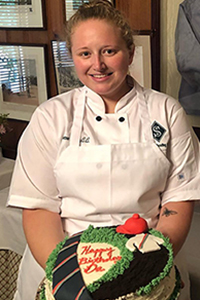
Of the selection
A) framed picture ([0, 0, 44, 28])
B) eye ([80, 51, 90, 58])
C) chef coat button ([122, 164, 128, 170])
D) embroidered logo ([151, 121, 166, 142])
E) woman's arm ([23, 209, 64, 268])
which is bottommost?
woman's arm ([23, 209, 64, 268])

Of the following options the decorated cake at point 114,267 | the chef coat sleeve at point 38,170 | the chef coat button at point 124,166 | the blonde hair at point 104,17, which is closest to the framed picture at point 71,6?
the blonde hair at point 104,17

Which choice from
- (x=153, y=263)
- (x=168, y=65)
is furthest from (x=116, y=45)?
(x=168, y=65)

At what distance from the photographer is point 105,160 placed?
105 cm

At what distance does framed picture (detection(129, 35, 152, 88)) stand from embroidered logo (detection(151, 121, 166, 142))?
2.02 feet

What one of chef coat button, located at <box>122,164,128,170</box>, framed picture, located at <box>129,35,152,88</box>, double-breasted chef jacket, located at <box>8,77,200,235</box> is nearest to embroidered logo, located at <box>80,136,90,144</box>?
double-breasted chef jacket, located at <box>8,77,200,235</box>

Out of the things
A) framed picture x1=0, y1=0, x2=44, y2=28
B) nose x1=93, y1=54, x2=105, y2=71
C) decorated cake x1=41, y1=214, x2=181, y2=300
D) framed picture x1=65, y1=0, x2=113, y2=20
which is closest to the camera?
decorated cake x1=41, y1=214, x2=181, y2=300

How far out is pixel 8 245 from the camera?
5.92ft

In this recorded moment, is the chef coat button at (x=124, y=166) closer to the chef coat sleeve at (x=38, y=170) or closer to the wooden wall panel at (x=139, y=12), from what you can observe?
the chef coat sleeve at (x=38, y=170)

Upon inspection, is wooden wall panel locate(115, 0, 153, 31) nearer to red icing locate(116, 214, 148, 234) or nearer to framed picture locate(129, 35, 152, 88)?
framed picture locate(129, 35, 152, 88)

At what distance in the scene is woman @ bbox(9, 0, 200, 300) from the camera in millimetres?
1039

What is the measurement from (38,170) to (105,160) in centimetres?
18

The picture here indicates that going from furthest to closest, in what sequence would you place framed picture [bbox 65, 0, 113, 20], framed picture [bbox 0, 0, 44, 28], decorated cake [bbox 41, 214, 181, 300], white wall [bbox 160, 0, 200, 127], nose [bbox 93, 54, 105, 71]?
framed picture [bbox 0, 0, 44, 28], framed picture [bbox 65, 0, 113, 20], white wall [bbox 160, 0, 200, 127], nose [bbox 93, 54, 105, 71], decorated cake [bbox 41, 214, 181, 300]

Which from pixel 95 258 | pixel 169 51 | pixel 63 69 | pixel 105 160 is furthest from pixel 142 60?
pixel 95 258

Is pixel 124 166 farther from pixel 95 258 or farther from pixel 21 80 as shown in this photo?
pixel 21 80
